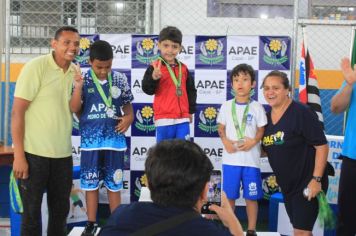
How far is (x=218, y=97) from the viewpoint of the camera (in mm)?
4789

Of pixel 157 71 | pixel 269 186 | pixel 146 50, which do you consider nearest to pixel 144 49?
pixel 146 50

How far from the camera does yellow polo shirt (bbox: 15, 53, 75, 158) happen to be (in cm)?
298

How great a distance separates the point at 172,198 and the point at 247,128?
89.6 inches

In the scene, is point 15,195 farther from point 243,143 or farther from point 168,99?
point 243,143

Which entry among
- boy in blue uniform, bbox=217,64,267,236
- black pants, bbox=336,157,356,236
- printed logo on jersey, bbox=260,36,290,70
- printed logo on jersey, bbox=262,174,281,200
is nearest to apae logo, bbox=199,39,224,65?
printed logo on jersey, bbox=260,36,290,70

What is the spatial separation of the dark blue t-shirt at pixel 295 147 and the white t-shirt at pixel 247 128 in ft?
2.20

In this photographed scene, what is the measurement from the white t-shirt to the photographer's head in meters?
2.13

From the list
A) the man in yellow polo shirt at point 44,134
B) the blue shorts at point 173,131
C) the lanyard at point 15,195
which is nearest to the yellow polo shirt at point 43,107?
the man in yellow polo shirt at point 44,134

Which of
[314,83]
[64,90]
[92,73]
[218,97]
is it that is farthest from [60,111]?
[314,83]

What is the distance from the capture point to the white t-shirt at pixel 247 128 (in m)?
3.66

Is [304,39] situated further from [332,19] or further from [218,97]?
[332,19]

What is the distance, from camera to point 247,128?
3725 millimetres

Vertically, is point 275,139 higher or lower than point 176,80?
lower

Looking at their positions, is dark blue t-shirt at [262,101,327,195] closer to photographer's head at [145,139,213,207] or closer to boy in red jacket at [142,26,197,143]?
boy in red jacket at [142,26,197,143]
